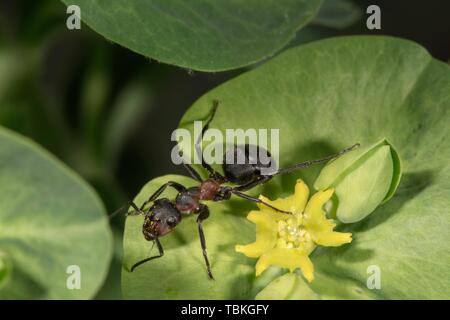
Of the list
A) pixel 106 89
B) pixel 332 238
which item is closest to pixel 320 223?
pixel 332 238

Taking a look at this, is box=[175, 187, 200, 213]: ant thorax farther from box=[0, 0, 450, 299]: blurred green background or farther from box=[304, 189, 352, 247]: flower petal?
box=[0, 0, 450, 299]: blurred green background

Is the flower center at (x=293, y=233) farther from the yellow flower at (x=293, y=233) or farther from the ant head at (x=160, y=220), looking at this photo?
the ant head at (x=160, y=220)

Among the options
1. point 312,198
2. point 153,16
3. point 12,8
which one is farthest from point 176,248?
point 12,8

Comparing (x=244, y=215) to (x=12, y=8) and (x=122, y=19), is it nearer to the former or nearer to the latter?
(x=122, y=19)

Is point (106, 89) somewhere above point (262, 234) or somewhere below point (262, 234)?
above

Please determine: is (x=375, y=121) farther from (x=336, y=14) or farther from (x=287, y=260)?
(x=336, y=14)

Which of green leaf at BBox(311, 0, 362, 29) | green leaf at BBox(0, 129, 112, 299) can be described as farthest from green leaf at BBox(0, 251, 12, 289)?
green leaf at BBox(311, 0, 362, 29)
